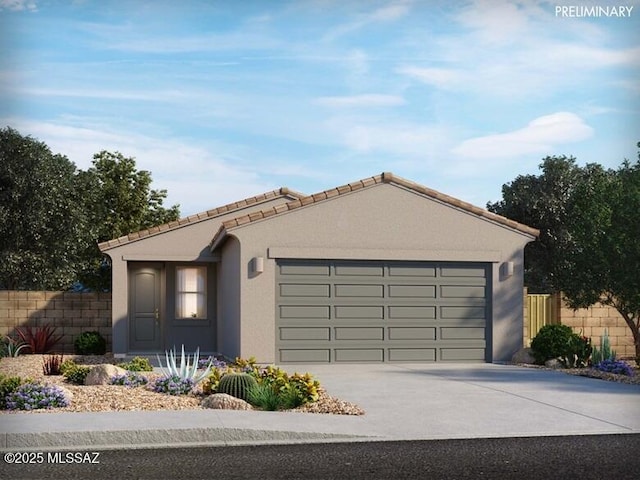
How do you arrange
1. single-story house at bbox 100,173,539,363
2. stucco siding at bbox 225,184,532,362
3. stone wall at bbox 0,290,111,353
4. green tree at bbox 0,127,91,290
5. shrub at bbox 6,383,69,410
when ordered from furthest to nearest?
green tree at bbox 0,127,91,290
stone wall at bbox 0,290,111,353
single-story house at bbox 100,173,539,363
stucco siding at bbox 225,184,532,362
shrub at bbox 6,383,69,410

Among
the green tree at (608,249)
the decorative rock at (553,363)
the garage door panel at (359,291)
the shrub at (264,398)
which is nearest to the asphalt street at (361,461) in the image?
the shrub at (264,398)

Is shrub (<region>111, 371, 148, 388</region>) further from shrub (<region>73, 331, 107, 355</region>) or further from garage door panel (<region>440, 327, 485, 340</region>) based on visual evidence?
shrub (<region>73, 331, 107, 355</region>)

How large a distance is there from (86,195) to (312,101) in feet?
51.9

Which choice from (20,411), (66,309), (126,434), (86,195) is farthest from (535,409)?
(86,195)

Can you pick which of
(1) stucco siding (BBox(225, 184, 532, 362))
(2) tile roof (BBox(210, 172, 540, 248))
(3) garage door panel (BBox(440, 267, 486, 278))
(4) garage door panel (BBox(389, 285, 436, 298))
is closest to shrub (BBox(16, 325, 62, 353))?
(2) tile roof (BBox(210, 172, 540, 248))

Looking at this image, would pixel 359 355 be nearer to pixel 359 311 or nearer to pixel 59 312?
A: pixel 359 311

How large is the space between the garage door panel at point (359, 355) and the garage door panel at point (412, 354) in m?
0.27

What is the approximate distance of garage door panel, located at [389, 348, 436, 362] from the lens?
19.5m

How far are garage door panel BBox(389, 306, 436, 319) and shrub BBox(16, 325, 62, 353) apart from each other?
8997 millimetres

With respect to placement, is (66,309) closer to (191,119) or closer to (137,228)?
(191,119)

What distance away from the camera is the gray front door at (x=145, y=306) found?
22.4m

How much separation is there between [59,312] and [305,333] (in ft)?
24.7

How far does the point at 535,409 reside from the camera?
12258 mm

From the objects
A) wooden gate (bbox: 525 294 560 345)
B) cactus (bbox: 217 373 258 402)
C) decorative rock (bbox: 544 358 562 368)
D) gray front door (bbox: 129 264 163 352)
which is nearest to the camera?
cactus (bbox: 217 373 258 402)
